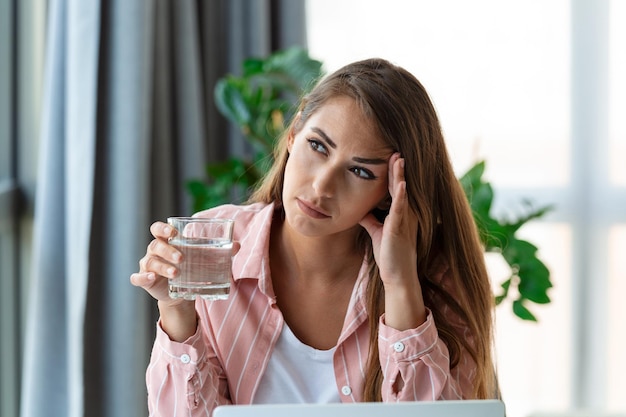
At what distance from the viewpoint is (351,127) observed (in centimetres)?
154

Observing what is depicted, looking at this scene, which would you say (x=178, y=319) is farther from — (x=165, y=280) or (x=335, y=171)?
(x=335, y=171)

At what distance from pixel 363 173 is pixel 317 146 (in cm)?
10

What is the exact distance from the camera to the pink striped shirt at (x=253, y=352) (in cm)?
153

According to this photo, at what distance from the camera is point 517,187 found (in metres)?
3.39

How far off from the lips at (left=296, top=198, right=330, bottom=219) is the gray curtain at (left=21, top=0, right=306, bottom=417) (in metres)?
1.01

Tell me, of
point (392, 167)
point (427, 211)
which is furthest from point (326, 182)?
point (427, 211)

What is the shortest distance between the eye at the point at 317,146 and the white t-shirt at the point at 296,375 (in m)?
0.36

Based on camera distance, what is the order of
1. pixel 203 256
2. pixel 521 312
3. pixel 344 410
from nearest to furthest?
pixel 344 410, pixel 203 256, pixel 521 312

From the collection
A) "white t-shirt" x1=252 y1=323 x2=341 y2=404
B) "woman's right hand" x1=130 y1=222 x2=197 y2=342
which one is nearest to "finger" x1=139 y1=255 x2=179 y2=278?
"woman's right hand" x1=130 y1=222 x2=197 y2=342

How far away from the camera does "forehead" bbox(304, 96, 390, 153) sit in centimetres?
154

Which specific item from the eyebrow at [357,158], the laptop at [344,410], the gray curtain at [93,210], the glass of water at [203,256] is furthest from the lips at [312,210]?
→ the gray curtain at [93,210]

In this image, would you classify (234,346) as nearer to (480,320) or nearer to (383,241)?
(383,241)

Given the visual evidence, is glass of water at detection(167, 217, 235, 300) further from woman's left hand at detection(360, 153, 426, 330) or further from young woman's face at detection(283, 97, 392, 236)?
woman's left hand at detection(360, 153, 426, 330)

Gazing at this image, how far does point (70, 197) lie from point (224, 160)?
3.16 ft
